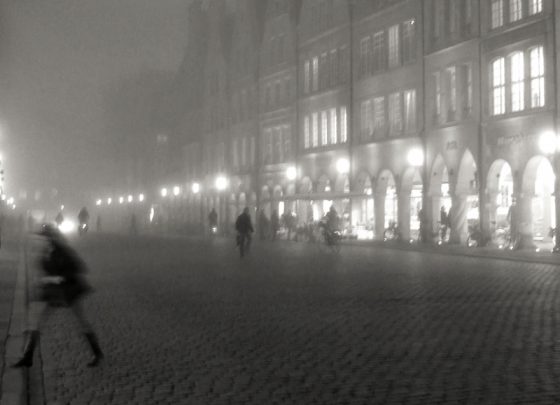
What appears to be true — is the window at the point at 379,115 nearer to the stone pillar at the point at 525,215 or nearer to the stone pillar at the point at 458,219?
the stone pillar at the point at 458,219

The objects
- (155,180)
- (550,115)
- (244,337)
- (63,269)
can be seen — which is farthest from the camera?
(155,180)

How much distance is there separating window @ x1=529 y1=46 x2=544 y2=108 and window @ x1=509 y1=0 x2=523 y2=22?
2.11 m

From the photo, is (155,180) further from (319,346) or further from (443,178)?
(319,346)

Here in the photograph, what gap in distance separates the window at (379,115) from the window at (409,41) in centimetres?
334

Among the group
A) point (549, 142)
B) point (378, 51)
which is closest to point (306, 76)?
point (378, 51)

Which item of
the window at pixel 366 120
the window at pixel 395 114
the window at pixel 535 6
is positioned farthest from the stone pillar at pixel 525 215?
the window at pixel 366 120

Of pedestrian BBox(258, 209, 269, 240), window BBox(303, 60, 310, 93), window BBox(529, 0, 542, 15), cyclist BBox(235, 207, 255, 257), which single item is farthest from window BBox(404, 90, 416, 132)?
cyclist BBox(235, 207, 255, 257)

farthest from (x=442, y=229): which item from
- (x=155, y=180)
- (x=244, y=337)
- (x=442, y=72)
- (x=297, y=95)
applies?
(x=155, y=180)

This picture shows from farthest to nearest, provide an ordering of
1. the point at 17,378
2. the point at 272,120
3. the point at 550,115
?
1. the point at 272,120
2. the point at 550,115
3. the point at 17,378

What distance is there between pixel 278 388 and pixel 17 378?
2689 mm

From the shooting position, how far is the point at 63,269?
11.4 meters

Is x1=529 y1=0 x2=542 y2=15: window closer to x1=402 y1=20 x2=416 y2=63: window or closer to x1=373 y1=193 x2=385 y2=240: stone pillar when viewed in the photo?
x1=402 y1=20 x2=416 y2=63: window

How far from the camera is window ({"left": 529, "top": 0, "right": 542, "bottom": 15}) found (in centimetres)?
4069

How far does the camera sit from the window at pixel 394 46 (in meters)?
53.9
